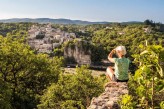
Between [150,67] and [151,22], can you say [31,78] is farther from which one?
[151,22]

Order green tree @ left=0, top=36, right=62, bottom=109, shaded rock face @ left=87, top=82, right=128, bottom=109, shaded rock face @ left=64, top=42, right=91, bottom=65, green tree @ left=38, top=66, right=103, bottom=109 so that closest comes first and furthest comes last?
shaded rock face @ left=87, top=82, right=128, bottom=109
green tree @ left=38, top=66, right=103, bottom=109
green tree @ left=0, top=36, right=62, bottom=109
shaded rock face @ left=64, top=42, right=91, bottom=65

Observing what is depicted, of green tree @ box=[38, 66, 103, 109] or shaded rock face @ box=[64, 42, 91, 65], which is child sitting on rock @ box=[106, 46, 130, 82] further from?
shaded rock face @ box=[64, 42, 91, 65]

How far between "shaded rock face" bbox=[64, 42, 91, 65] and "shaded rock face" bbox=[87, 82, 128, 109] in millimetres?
101470

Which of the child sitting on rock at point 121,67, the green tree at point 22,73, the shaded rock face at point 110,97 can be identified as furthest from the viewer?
the green tree at point 22,73

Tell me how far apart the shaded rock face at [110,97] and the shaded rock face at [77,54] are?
3995 inches

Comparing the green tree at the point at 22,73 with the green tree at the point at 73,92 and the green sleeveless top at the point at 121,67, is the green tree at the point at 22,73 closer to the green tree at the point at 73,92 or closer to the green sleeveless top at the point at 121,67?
the green tree at the point at 73,92

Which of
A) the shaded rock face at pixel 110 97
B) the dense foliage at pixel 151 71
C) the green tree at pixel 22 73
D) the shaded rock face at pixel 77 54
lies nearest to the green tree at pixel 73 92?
the green tree at pixel 22 73

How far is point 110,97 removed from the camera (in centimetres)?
1097

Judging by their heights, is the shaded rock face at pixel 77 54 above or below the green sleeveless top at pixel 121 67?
below

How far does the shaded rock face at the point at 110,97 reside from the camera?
10094 mm

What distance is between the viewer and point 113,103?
10109 mm

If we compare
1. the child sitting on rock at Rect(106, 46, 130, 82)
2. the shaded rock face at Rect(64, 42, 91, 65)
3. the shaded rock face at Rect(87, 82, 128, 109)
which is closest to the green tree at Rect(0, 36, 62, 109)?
the child sitting on rock at Rect(106, 46, 130, 82)

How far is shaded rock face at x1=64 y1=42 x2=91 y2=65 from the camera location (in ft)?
378

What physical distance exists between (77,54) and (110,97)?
107443mm
